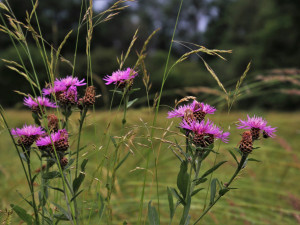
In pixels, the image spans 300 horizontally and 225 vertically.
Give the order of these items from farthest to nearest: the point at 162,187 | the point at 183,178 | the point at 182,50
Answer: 1. the point at 182,50
2. the point at 162,187
3. the point at 183,178

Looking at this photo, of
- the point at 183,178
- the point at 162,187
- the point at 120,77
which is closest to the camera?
the point at 183,178

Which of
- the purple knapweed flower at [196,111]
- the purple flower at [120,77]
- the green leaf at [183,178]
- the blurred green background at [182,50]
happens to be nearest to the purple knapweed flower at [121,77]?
the purple flower at [120,77]

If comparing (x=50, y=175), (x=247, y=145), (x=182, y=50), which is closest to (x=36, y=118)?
(x=50, y=175)

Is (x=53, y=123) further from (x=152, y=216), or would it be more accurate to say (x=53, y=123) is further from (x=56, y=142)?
(x=152, y=216)

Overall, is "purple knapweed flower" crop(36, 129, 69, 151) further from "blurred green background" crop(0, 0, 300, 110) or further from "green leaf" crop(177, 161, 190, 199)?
"blurred green background" crop(0, 0, 300, 110)

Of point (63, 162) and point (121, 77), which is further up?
point (121, 77)

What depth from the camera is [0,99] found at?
14.4 meters

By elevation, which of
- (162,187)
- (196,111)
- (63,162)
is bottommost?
(162,187)

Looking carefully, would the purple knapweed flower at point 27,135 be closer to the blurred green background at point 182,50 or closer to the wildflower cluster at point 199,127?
the wildflower cluster at point 199,127

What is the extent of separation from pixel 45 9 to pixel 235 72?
1051 centimetres

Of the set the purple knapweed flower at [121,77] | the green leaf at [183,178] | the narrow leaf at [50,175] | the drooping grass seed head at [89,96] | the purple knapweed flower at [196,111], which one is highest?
the purple knapweed flower at [121,77]

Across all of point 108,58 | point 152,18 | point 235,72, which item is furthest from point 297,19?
point 152,18

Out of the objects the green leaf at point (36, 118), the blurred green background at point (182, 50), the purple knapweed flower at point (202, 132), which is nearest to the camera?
the purple knapweed flower at point (202, 132)

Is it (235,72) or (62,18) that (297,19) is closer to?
(235,72)
